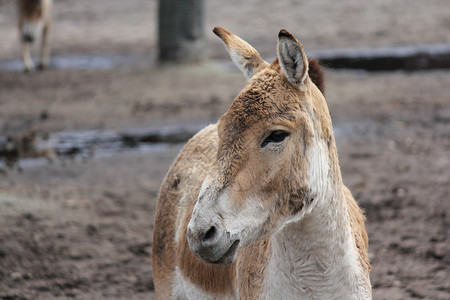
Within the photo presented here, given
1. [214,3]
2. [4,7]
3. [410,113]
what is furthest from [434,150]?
[4,7]

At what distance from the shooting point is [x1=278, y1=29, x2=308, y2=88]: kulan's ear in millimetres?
2596

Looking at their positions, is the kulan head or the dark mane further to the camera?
the dark mane

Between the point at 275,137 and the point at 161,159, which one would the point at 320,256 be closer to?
the point at 275,137

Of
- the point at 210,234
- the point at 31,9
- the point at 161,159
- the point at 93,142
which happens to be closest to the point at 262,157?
the point at 210,234

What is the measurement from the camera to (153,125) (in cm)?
1009

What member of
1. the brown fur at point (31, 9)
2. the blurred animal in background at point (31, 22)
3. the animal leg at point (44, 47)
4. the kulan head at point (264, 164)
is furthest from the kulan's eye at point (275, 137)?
the animal leg at point (44, 47)

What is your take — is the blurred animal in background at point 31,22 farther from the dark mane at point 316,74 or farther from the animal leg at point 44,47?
the dark mane at point 316,74

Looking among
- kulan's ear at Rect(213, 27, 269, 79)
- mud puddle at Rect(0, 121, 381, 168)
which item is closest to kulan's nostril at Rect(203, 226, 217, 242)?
kulan's ear at Rect(213, 27, 269, 79)

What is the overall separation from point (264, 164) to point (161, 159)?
19.8 ft

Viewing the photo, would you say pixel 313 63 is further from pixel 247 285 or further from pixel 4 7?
pixel 4 7

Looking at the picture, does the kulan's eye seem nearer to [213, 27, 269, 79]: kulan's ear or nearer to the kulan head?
the kulan head

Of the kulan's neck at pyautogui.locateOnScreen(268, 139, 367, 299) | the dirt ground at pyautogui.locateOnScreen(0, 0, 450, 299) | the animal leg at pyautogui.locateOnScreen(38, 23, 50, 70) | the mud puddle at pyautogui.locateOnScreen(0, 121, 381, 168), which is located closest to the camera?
the kulan's neck at pyautogui.locateOnScreen(268, 139, 367, 299)

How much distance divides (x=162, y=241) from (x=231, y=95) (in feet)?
24.7

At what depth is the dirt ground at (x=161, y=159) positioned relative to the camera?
554 centimetres
